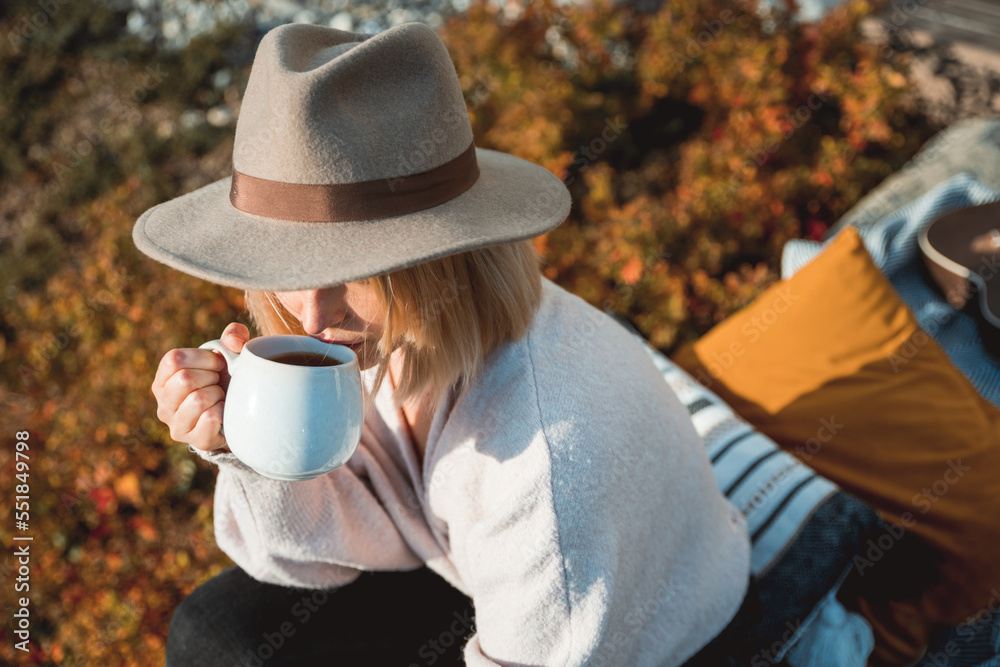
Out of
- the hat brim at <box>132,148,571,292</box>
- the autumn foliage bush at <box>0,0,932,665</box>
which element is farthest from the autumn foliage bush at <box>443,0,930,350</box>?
the hat brim at <box>132,148,571,292</box>

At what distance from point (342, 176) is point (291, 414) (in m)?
0.41

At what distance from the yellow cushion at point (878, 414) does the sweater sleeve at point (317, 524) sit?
50.3 inches

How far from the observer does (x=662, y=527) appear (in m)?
1.52

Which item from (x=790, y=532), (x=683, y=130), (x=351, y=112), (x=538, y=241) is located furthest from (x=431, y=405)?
(x=683, y=130)

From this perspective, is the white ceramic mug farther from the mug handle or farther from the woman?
the woman

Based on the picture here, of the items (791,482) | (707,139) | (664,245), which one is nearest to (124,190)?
(664,245)

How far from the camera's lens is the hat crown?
1.17 meters

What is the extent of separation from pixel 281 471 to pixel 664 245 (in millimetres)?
2526

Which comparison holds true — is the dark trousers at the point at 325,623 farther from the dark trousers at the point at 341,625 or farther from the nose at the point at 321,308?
the nose at the point at 321,308

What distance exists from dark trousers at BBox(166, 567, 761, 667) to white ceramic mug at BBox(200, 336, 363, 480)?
2.62ft

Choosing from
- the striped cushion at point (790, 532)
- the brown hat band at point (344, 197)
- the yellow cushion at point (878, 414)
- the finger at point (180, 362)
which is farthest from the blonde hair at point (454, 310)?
the yellow cushion at point (878, 414)

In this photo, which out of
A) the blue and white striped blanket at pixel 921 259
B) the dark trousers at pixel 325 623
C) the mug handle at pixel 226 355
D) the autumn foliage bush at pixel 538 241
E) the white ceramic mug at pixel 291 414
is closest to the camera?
the white ceramic mug at pixel 291 414

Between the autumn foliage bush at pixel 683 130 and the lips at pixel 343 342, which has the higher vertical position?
the lips at pixel 343 342

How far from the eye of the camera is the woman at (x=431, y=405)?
1202mm
